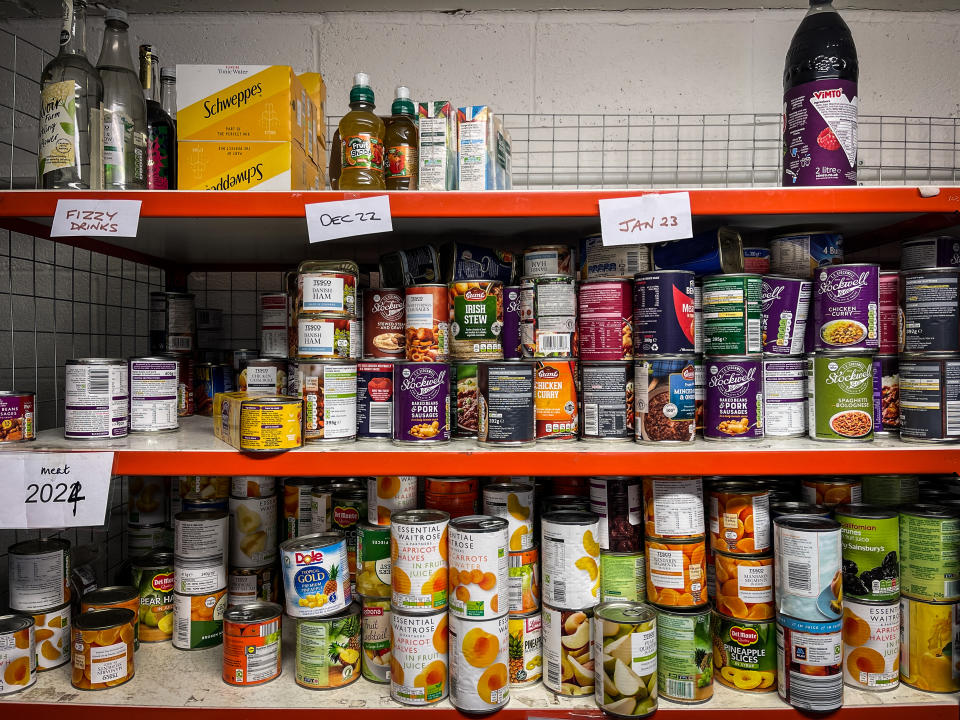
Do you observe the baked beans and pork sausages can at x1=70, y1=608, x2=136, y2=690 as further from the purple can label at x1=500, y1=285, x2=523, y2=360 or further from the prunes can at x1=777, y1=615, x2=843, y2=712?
the prunes can at x1=777, y1=615, x2=843, y2=712

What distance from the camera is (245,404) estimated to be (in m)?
1.26

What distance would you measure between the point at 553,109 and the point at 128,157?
1.37 meters

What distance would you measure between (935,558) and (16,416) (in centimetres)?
210

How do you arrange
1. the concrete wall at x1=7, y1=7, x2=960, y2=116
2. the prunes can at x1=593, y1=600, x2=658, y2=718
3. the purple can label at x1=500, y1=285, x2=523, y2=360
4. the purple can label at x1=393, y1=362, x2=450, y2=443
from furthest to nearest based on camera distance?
the concrete wall at x1=7, y1=7, x2=960, y2=116
the purple can label at x1=500, y1=285, x2=523, y2=360
the purple can label at x1=393, y1=362, x2=450, y2=443
the prunes can at x1=593, y1=600, x2=658, y2=718

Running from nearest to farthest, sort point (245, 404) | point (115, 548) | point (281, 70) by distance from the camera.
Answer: point (245, 404), point (281, 70), point (115, 548)

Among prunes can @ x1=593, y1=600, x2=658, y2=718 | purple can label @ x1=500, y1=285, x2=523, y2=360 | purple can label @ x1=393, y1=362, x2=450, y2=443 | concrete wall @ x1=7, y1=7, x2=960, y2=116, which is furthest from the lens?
concrete wall @ x1=7, y1=7, x2=960, y2=116

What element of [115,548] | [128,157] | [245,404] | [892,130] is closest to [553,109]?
[892,130]

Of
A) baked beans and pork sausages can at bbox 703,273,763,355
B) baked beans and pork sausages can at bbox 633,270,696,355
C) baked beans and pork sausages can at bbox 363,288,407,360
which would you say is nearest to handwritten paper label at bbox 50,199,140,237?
baked beans and pork sausages can at bbox 363,288,407,360

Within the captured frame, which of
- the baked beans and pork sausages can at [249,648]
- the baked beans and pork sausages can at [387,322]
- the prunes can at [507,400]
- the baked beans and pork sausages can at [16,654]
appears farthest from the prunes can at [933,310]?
the baked beans and pork sausages can at [16,654]

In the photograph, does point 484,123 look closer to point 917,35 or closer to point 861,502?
point 861,502

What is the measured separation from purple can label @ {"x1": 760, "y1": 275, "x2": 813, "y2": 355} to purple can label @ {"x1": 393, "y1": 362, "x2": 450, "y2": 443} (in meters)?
0.76

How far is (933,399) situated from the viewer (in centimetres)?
132

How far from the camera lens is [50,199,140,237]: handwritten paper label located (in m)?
1.28

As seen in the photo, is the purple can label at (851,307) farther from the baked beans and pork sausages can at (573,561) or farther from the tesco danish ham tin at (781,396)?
the baked beans and pork sausages can at (573,561)
